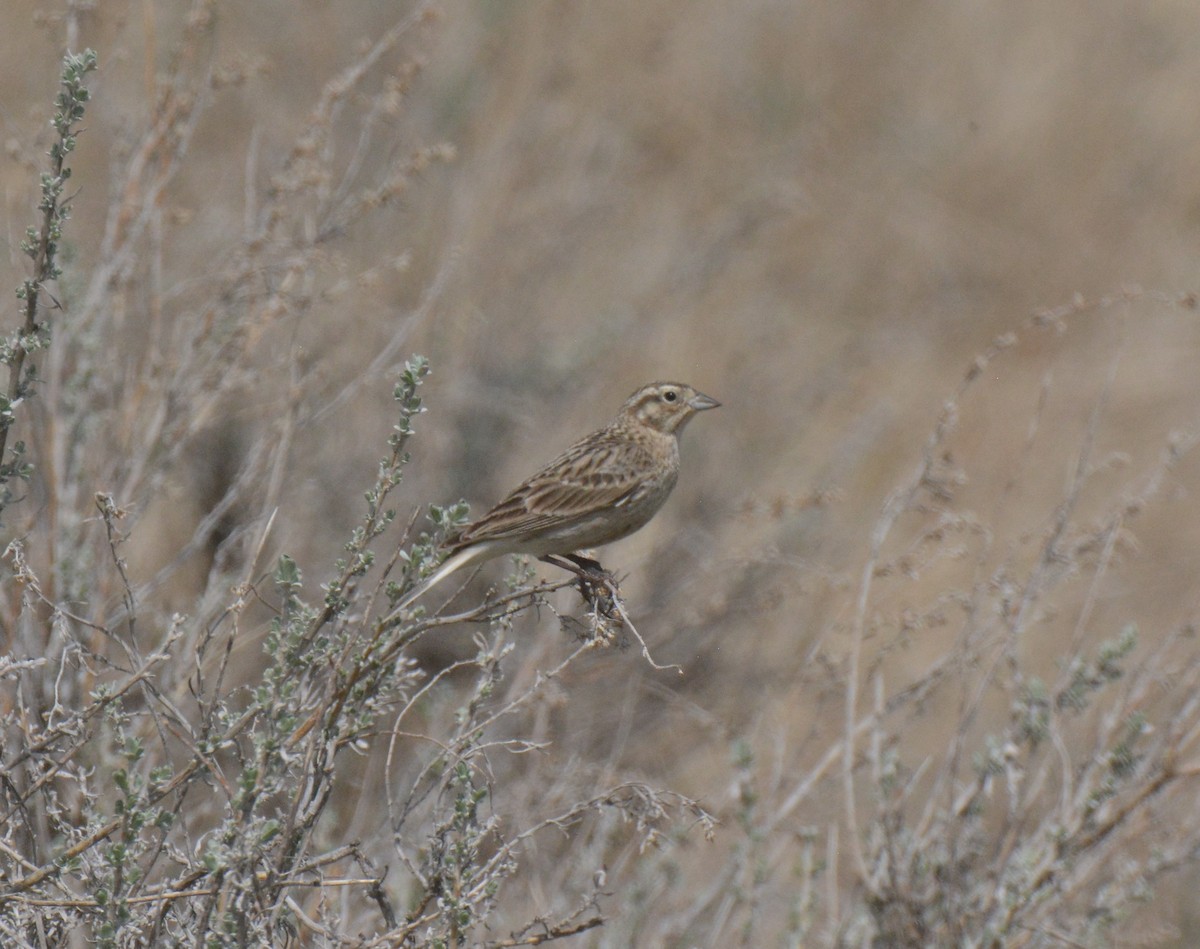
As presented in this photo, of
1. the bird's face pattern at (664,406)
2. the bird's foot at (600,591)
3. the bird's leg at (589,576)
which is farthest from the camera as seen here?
the bird's face pattern at (664,406)

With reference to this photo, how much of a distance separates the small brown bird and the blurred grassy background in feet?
1.33

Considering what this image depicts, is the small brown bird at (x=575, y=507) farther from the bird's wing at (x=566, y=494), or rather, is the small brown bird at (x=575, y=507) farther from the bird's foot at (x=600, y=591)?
the bird's foot at (x=600, y=591)

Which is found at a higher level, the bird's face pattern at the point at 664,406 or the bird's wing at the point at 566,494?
the bird's face pattern at the point at 664,406

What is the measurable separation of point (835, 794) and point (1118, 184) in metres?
8.50

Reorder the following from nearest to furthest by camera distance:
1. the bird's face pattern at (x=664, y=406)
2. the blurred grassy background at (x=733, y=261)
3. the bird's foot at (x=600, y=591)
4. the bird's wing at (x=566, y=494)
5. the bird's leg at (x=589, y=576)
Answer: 1. the bird's foot at (x=600, y=591)
2. the bird's leg at (x=589, y=576)
3. the bird's wing at (x=566, y=494)
4. the bird's face pattern at (x=664, y=406)
5. the blurred grassy background at (x=733, y=261)

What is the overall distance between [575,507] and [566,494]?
63mm

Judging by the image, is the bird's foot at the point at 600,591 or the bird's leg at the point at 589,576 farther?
the bird's leg at the point at 589,576

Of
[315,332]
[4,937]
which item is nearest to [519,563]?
[4,937]

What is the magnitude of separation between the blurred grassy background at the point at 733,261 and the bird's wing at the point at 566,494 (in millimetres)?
455

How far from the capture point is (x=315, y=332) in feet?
24.3

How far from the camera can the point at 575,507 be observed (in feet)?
15.5

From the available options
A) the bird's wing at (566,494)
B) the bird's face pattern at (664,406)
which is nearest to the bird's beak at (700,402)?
the bird's face pattern at (664,406)

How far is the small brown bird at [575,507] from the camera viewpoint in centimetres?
466

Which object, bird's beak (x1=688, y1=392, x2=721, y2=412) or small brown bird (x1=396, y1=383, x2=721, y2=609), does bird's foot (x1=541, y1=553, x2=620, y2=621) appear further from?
bird's beak (x1=688, y1=392, x2=721, y2=412)
